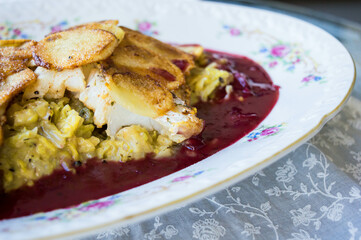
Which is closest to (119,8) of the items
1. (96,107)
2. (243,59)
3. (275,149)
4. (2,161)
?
(243,59)

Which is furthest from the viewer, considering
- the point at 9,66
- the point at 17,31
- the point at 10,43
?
the point at 17,31

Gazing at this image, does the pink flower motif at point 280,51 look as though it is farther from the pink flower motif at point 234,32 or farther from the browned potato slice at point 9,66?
the browned potato slice at point 9,66

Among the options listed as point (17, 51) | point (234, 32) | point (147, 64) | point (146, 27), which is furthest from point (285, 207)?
point (146, 27)

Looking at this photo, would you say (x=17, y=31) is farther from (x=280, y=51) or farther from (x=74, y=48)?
(x=280, y=51)

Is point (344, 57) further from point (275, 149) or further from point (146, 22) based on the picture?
point (146, 22)

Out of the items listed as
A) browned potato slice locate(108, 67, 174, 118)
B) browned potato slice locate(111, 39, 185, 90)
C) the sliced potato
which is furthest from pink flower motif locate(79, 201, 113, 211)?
the sliced potato

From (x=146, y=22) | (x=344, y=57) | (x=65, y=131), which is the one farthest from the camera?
(x=146, y=22)

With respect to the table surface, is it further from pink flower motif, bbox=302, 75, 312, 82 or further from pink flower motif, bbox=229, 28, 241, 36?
pink flower motif, bbox=229, 28, 241, 36
